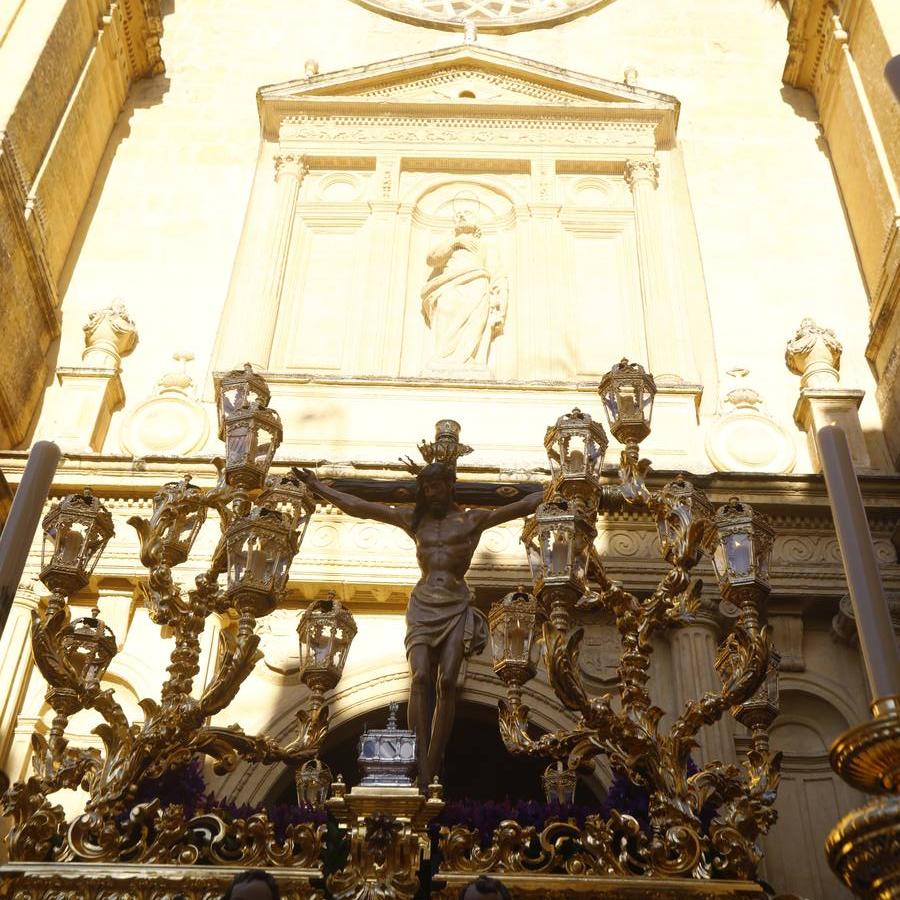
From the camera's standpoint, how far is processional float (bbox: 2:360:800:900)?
13.3ft

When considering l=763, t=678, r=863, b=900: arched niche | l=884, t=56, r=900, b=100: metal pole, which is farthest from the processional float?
l=763, t=678, r=863, b=900: arched niche

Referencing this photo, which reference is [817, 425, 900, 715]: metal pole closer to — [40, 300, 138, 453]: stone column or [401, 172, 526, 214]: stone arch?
[40, 300, 138, 453]: stone column

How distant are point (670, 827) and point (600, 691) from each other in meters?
3.86

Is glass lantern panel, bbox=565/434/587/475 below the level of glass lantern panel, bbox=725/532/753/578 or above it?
above

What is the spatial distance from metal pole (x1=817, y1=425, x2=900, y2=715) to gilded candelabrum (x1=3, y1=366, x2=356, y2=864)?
6.52 feet

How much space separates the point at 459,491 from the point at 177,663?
155cm

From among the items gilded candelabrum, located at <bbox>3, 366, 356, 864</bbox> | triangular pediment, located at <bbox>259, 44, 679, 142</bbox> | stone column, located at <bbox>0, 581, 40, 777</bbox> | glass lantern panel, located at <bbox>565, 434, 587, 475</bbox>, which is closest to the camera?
gilded candelabrum, located at <bbox>3, 366, 356, 864</bbox>

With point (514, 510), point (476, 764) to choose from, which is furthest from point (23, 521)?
point (476, 764)

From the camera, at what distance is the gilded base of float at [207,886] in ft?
13.1

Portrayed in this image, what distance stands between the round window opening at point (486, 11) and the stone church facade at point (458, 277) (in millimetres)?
74

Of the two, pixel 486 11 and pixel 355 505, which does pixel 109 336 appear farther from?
pixel 486 11

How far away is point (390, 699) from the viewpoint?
324 inches

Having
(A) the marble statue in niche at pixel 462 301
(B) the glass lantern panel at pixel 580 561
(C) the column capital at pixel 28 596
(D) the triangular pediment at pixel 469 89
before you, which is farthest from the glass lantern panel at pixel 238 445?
(D) the triangular pediment at pixel 469 89

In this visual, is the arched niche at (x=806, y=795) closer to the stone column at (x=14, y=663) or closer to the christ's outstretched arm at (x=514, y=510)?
the christ's outstretched arm at (x=514, y=510)
